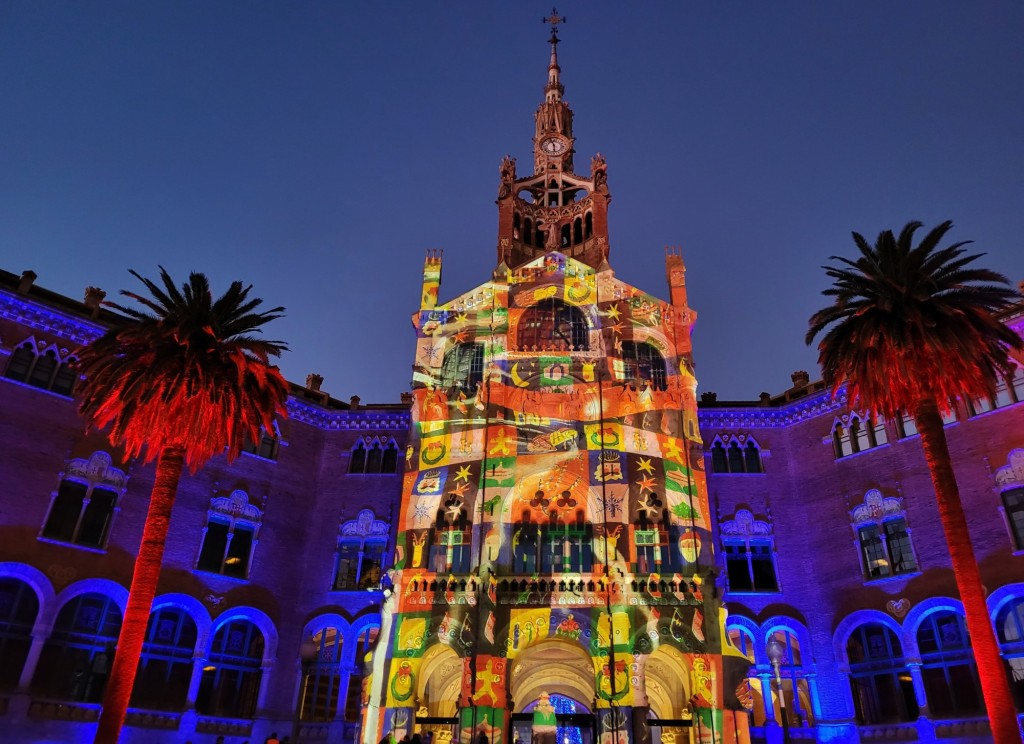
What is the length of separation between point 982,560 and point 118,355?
30164 mm

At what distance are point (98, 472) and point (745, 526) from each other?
26561mm

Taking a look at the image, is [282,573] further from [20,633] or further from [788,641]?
[788,641]

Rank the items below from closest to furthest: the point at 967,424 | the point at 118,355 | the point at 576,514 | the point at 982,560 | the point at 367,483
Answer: the point at 118,355
the point at 982,560
the point at 967,424
the point at 576,514
the point at 367,483

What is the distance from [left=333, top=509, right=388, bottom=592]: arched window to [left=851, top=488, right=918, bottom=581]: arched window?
20.1 meters

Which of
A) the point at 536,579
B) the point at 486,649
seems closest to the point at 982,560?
the point at 536,579

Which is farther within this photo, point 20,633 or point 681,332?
point 681,332

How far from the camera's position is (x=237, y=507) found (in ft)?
109

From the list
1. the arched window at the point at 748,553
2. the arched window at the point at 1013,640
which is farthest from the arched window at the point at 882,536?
the arched window at the point at 748,553

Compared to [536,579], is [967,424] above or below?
above

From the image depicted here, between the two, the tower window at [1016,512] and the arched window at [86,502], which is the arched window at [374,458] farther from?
the tower window at [1016,512]

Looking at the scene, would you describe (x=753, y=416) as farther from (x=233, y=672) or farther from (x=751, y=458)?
(x=233, y=672)

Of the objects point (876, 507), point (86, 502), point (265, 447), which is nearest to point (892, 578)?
point (876, 507)

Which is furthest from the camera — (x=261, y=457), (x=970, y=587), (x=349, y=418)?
(x=349, y=418)

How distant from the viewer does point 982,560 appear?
27.3m
